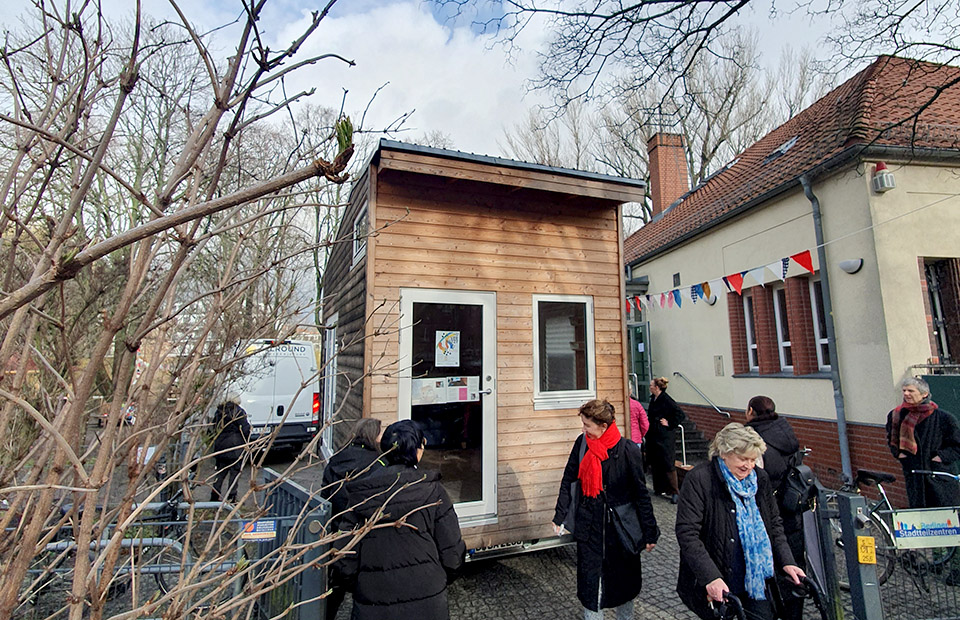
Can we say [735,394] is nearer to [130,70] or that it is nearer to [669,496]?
[669,496]

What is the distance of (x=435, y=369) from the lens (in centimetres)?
486

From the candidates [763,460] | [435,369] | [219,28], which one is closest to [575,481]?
[763,460]

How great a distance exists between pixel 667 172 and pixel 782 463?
15.2 metres

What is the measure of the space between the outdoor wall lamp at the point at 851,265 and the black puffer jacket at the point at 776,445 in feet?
14.2

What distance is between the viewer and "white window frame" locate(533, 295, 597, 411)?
515 centimetres

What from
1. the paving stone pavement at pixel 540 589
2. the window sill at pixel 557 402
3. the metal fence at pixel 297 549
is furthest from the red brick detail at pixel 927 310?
the metal fence at pixel 297 549

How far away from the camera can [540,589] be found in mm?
4465

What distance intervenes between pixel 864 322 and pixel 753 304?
8.99 feet

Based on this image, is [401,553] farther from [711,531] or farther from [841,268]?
[841,268]

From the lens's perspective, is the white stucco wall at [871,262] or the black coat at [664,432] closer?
the white stucco wall at [871,262]

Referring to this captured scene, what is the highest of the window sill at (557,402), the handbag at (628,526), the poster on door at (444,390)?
the poster on door at (444,390)

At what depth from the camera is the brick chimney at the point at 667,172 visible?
16.7m

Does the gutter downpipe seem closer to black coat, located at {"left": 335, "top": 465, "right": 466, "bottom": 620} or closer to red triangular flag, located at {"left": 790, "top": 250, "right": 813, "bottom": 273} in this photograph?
red triangular flag, located at {"left": 790, "top": 250, "right": 813, "bottom": 273}

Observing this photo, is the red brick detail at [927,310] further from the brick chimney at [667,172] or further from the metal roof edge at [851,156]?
the brick chimney at [667,172]
